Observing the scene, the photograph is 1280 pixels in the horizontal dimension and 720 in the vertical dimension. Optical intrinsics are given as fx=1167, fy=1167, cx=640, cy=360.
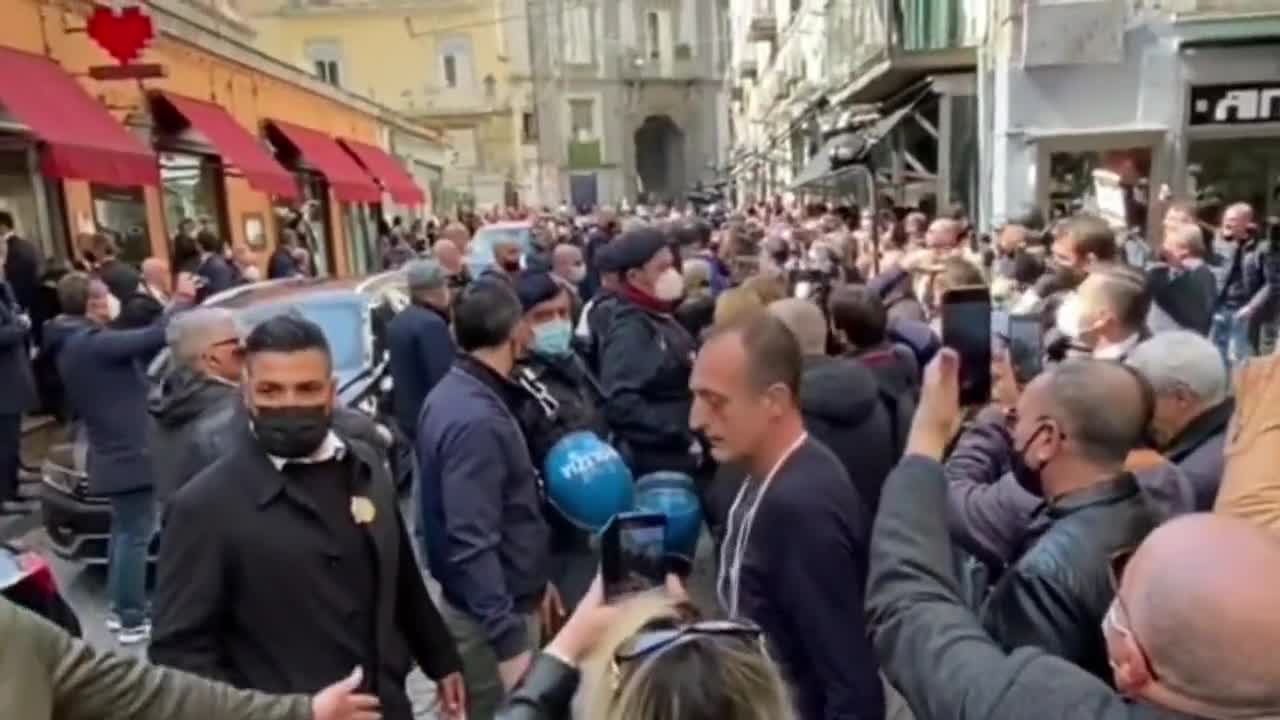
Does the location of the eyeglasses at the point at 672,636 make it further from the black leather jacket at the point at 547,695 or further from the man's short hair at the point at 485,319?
the man's short hair at the point at 485,319

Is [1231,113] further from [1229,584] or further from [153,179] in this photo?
[1229,584]

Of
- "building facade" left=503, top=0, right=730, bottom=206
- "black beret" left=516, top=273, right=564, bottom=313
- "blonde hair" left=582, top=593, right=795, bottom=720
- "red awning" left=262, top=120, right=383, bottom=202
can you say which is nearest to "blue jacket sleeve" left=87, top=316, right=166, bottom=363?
"black beret" left=516, top=273, right=564, bottom=313

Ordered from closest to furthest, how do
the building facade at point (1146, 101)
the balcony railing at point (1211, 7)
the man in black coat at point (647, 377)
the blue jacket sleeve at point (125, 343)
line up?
the man in black coat at point (647, 377), the blue jacket sleeve at point (125, 343), the balcony railing at point (1211, 7), the building facade at point (1146, 101)

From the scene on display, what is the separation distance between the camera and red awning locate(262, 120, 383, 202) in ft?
64.0

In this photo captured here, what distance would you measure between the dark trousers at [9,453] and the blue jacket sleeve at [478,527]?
5733 millimetres

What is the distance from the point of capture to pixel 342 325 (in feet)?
27.3

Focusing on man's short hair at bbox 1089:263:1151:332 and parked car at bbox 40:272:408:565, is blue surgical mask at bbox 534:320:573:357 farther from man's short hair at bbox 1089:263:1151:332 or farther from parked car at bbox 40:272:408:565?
man's short hair at bbox 1089:263:1151:332

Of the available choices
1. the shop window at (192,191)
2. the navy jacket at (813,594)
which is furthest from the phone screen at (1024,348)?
the shop window at (192,191)

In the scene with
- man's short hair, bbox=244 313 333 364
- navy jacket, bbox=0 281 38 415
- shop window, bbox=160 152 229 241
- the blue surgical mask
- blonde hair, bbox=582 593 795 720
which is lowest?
navy jacket, bbox=0 281 38 415

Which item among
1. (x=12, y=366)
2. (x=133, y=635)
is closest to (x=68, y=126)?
(x=12, y=366)

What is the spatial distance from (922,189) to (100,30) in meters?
12.8

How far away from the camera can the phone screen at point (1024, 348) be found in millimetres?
3324

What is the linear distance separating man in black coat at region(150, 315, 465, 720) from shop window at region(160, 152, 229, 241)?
39.2ft

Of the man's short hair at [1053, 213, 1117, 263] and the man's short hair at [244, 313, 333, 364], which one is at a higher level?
the man's short hair at [244, 313, 333, 364]
